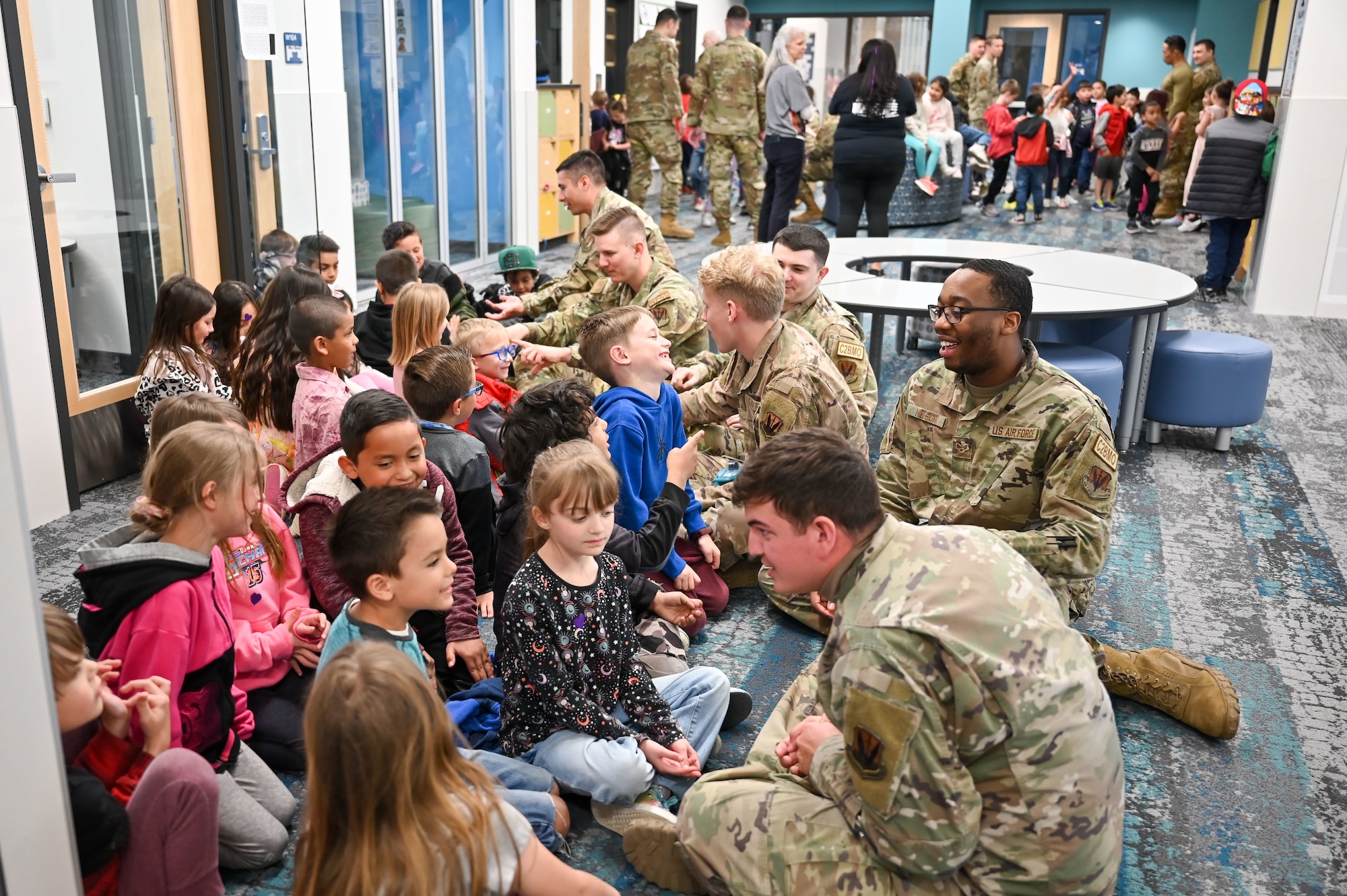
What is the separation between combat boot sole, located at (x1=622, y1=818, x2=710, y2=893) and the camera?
2.11 metres

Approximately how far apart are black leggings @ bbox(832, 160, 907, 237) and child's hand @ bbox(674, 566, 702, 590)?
486 centimetres

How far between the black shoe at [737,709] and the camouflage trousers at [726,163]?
7.23 metres

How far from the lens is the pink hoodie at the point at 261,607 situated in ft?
8.00

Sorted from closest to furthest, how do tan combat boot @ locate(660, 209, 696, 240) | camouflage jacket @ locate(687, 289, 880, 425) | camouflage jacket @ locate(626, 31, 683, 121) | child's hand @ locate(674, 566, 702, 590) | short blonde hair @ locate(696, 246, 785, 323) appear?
child's hand @ locate(674, 566, 702, 590) < short blonde hair @ locate(696, 246, 785, 323) < camouflage jacket @ locate(687, 289, 880, 425) < camouflage jacket @ locate(626, 31, 683, 121) < tan combat boot @ locate(660, 209, 696, 240)

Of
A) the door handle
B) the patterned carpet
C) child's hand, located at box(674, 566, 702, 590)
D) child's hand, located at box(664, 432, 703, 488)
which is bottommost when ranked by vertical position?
the patterned carpet

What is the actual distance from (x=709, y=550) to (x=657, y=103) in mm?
7396

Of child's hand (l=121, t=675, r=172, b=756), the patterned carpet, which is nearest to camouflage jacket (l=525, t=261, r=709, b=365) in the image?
the patterned carpet

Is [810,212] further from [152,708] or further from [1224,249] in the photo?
[152,708]

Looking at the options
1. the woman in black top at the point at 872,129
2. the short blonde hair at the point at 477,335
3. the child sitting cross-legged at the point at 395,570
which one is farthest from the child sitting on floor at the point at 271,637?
the woman in black top at the point at 872,129

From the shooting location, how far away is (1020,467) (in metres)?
2.74

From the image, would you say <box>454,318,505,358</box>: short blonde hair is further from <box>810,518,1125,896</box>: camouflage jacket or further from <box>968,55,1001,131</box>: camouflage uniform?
<box>968,55,1001,131</box>: camouflage uniform

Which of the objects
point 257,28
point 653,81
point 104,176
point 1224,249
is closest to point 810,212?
point 653,81

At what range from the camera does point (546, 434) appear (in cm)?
278

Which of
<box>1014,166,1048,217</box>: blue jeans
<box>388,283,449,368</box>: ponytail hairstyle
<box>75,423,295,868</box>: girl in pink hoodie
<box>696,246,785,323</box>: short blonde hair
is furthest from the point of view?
<box>1014,166,1048,217</box>: blue jeans
